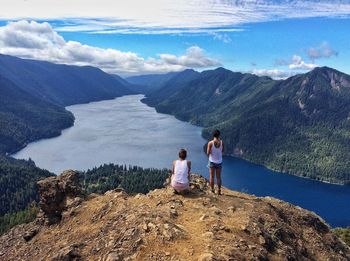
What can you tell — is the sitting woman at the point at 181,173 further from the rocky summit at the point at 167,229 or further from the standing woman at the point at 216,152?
the standing woman at the point at 216,152

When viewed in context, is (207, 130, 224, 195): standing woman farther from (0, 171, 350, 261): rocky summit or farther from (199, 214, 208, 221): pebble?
(199, 214, 208, 221): pebble

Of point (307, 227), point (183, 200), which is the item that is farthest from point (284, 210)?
point (183, 200)

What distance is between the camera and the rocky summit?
87.4 ft

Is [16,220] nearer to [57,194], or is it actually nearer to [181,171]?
[57,194]

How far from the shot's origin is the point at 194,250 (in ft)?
84.9

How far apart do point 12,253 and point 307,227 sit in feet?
91.9

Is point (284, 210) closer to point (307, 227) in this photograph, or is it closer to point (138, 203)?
point (307, 227)

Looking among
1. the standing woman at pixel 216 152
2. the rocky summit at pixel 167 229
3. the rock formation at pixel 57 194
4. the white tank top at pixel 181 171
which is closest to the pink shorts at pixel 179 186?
the white tank top at pixel 181 171

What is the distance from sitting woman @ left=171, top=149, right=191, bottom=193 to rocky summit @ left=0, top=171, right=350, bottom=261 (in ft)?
3.10

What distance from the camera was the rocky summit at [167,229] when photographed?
2662cm

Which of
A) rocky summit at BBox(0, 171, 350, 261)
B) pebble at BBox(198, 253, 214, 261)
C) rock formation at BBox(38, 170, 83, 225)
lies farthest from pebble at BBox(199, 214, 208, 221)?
rock formation at BBox(38, 170, 83, 225)

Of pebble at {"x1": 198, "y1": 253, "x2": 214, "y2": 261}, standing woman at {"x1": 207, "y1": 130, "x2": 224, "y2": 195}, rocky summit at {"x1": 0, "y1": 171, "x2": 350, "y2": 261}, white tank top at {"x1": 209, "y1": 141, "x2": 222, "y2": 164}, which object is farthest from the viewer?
white tank top at {"x1": 209, "y1": 141, "x2": 222, "y2": 164}

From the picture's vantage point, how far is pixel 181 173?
35.2 metres

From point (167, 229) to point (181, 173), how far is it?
26.6 feet
